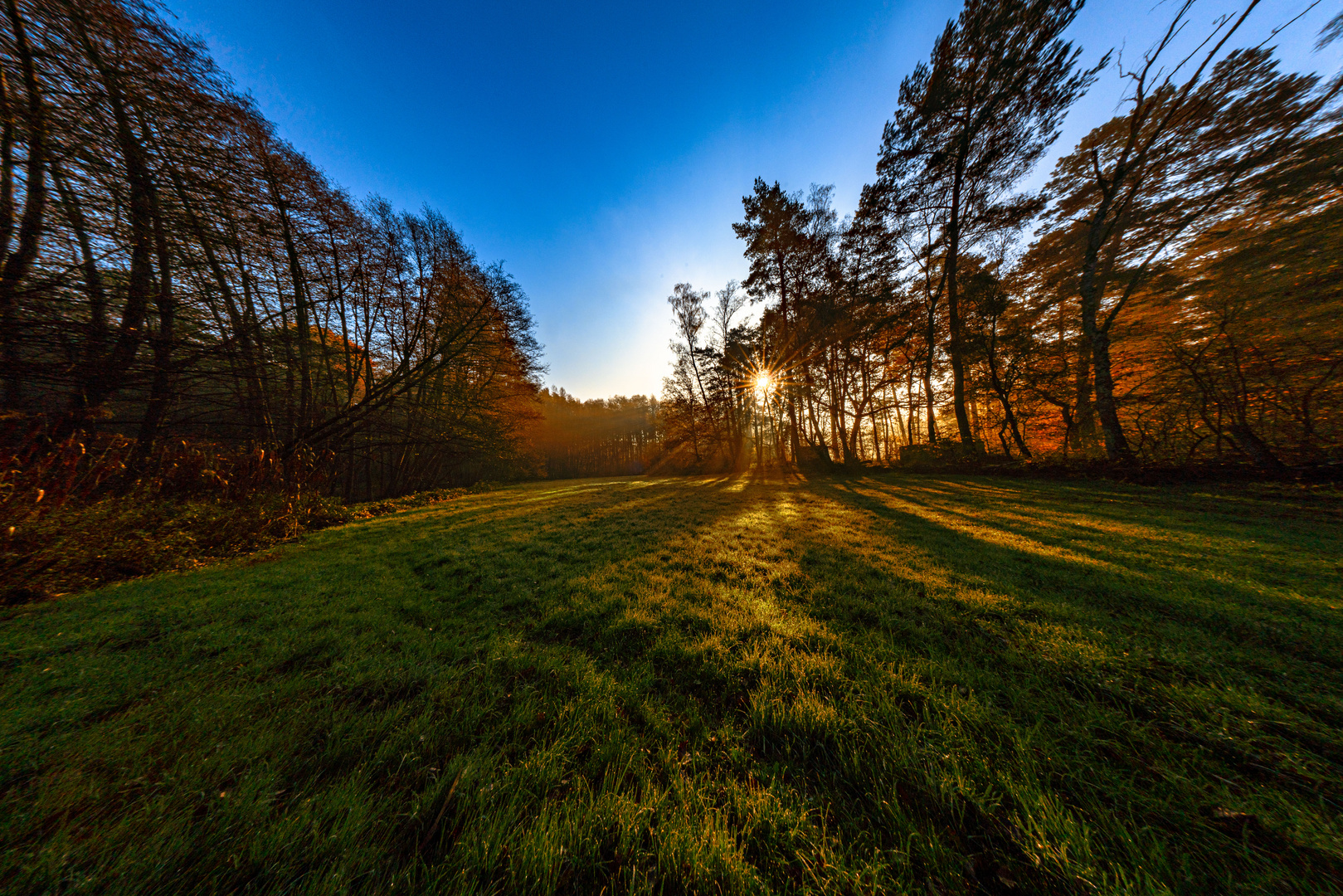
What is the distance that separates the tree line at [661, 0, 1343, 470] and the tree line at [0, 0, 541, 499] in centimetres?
1579

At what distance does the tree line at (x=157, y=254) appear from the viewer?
4602 millimetres

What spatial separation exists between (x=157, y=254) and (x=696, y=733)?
10562 mm

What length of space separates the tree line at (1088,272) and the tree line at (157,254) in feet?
51.8

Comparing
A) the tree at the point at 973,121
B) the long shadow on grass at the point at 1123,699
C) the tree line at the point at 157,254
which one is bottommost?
the long shadow on grass at the point at 1123,699

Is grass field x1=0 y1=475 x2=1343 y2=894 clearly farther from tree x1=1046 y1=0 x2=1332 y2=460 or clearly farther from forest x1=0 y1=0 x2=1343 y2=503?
tree x1=1046 y1=0 x2=1332 y2=460

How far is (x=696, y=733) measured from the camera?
6.35 feet

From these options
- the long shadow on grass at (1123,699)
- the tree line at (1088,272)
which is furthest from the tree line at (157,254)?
the tree line at (1088,272)

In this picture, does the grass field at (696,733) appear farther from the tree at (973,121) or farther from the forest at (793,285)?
the tree at (973,121)

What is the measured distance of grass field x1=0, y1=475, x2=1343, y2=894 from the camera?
4.10 ft

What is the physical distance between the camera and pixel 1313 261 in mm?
8523

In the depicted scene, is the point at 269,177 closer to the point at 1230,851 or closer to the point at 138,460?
the point at 138,460

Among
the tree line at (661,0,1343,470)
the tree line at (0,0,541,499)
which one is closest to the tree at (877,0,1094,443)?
the tree line at (661,0,1343,470)

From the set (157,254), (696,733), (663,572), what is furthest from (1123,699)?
(157,254)

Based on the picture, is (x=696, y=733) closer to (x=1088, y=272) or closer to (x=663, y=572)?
(x=663, y=572)
